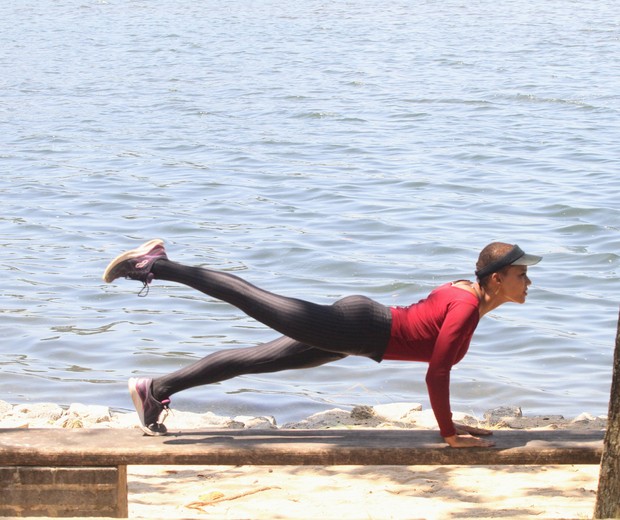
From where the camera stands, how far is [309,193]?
49.0 ft

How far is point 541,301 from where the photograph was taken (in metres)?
10.7

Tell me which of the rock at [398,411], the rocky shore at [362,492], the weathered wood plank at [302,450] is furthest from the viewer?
the rock at [398,411]

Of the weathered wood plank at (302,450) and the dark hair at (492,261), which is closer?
the weathered wood plank at (302,450)

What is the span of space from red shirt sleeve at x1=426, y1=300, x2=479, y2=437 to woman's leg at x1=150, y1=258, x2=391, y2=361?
1.02 feet

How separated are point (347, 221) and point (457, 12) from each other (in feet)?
72.3

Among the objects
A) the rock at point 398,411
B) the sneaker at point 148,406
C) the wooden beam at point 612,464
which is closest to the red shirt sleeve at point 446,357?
the wooden beam at point 612,464

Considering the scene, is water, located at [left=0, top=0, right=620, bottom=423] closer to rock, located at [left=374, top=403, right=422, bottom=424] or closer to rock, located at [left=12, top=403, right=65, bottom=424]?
rock, located at [left=12, top=403, right=65, bottom=424]

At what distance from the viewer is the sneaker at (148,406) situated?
5.22 m

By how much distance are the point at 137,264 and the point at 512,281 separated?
5.61 feet

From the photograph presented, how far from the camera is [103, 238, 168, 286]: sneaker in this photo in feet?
16.9

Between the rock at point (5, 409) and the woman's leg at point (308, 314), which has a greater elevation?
the woman's leg at point (308, 314)

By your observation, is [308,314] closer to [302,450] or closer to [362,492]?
[302,450]

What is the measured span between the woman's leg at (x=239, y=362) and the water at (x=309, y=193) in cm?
289

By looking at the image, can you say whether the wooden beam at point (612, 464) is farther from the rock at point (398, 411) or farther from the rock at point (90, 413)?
the rock at point (90, 413)
